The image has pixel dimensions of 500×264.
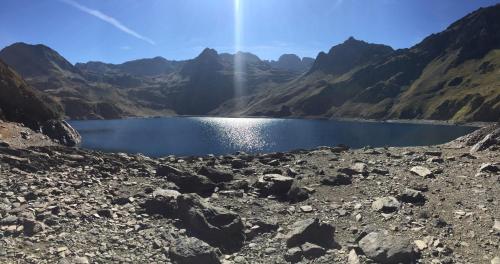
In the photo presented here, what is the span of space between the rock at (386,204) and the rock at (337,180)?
19.8 ft

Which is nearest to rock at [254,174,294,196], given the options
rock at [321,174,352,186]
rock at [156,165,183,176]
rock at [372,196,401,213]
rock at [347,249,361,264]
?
rock at [321,174,352,186]

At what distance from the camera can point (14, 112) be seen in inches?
3209

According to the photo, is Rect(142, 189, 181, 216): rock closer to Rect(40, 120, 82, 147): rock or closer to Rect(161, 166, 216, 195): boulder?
Rect(161, 166, 216, 195): boulder

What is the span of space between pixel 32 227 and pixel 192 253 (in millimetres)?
7239

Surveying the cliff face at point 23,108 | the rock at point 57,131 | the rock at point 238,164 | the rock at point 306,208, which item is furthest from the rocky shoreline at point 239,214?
the rock at point 57,131

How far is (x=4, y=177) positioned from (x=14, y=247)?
9.96 metres

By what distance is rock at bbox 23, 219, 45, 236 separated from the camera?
18.2 meters

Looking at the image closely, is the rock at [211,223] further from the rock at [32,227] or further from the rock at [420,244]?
the rock at [420,244]

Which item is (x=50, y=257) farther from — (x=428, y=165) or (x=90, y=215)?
(x=428, y=165)

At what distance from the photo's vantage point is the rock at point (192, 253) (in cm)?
1766

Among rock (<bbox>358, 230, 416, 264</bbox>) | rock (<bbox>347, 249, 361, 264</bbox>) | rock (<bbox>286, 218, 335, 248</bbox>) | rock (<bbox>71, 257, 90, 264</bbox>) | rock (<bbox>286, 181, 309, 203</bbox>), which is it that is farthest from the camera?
rock (<bbox>286, 181, 309, 203</bbox>)

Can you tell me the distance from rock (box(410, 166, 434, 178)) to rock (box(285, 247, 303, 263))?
16.8 metres

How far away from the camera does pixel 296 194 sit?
94.0ft

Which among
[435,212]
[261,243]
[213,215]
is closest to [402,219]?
[435,212]
